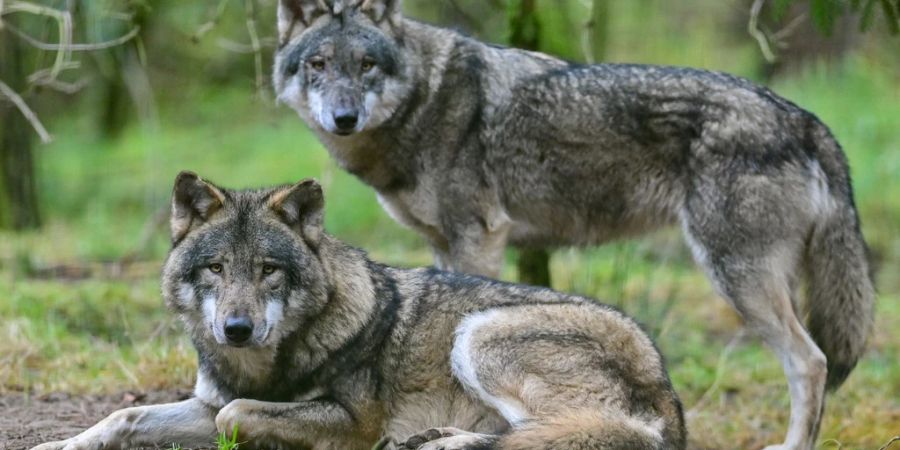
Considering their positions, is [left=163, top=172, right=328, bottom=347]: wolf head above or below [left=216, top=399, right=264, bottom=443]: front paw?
above

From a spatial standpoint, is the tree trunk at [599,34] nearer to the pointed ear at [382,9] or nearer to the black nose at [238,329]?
the pointed ear at [382,9]

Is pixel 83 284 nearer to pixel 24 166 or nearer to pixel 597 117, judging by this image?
pixel 24 166

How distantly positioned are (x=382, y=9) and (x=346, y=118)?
0.82 metres

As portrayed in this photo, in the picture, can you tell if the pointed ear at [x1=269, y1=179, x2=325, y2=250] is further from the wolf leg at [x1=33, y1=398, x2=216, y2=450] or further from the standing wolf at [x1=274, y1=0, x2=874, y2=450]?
the standing wolf at [x1=274, y1=0, x2=874, y2=450]

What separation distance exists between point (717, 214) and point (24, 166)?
840cm

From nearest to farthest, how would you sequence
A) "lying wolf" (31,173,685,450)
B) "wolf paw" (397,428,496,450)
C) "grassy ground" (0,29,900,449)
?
"wolf paw" (397,428,496,450) < "lying wolf" (31,173,685,450) < "grassy ground" (0,29,900,449)

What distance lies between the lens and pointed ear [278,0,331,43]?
7.32 meters

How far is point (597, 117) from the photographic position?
23.6ft

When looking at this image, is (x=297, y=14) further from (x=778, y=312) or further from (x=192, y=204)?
(x=778, y=312)

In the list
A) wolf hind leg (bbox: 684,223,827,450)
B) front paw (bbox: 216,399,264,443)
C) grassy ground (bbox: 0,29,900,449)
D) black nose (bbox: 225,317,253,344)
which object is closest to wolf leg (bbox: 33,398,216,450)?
front paw (bbox: 216,399,264,443)

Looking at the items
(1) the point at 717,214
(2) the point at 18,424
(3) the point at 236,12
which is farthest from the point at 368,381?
(3) the point at 236,12

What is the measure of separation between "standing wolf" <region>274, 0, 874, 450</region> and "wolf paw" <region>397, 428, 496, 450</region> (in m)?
1.96

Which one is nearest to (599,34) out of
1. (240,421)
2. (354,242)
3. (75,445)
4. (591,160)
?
(591,160)

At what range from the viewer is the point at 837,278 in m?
6.79
